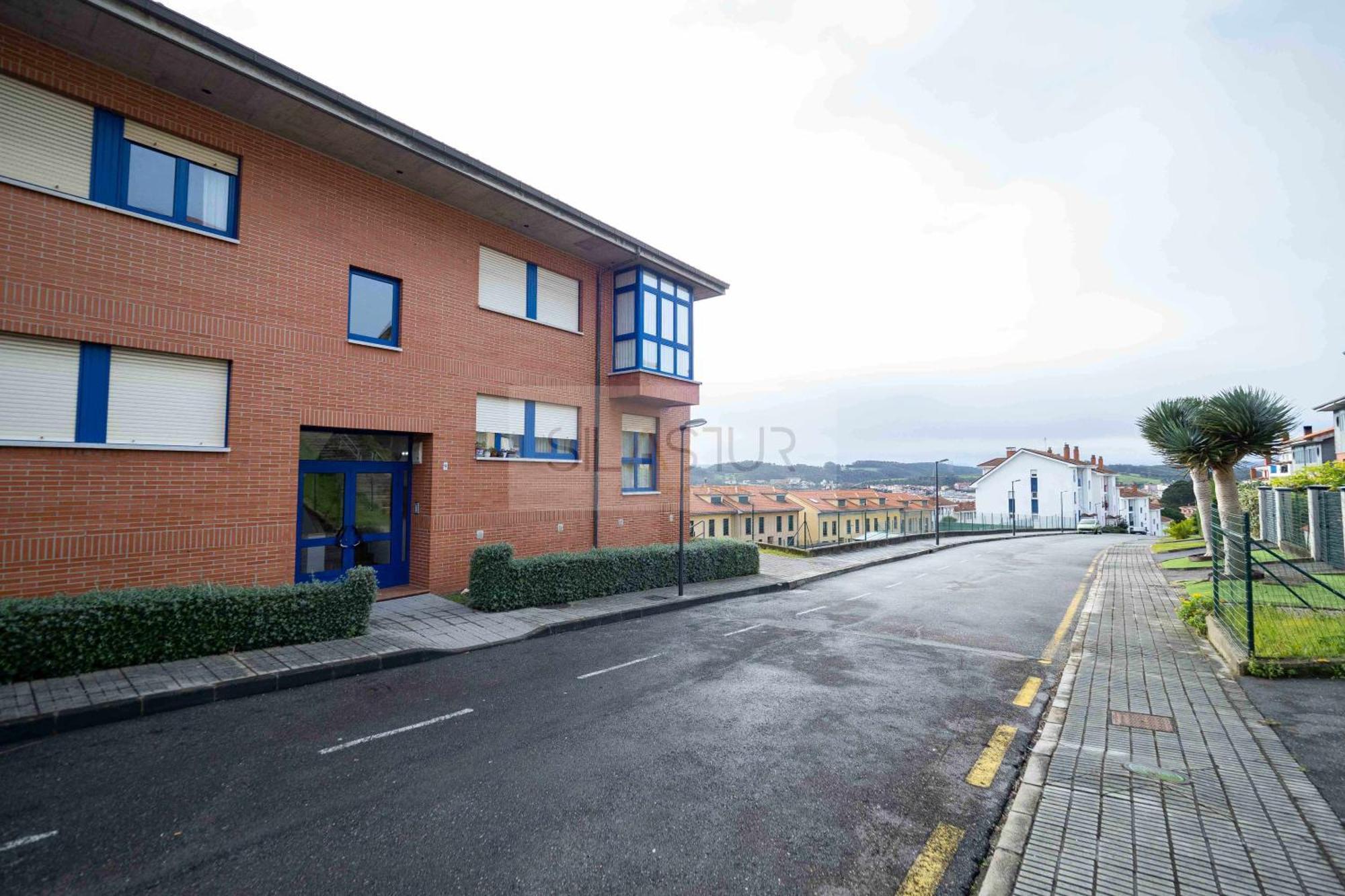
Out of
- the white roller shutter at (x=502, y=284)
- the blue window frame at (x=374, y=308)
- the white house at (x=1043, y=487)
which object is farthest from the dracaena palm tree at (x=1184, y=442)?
the white house at (x=1043, y=487)

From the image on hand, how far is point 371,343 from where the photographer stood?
1085cm

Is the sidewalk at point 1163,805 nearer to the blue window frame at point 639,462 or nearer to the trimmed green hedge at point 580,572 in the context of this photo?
the trimmed green hedge at point 580,572

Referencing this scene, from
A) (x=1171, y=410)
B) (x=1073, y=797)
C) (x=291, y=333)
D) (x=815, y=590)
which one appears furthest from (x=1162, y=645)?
(x=291, y=333)

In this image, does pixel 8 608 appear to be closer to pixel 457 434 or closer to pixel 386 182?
pixel 457 434

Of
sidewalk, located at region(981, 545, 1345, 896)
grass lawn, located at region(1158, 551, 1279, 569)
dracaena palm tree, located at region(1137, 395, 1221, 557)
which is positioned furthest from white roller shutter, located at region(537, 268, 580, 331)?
grass lawn, located at region(1158, 551, 1279, 569)

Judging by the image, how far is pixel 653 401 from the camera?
16.2m

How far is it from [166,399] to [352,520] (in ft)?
12.0

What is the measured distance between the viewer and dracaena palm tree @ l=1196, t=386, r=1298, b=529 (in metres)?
13.7

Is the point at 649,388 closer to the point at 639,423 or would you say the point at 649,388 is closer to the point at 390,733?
the point at 639,423

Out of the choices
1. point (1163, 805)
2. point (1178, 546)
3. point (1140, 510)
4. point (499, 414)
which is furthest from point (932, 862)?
point (1140, 510)

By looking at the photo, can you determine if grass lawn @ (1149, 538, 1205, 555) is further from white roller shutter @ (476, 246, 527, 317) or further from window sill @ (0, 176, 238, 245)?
window sill @ (0, 176, 238, 245)

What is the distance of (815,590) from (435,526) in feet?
28.8

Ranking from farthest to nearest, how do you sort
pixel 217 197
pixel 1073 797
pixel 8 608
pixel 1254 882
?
pixel 217 197, pixel 8 608, pixel 1073 797, pixel 1254 882

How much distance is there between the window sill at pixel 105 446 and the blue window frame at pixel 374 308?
2.94 metres
